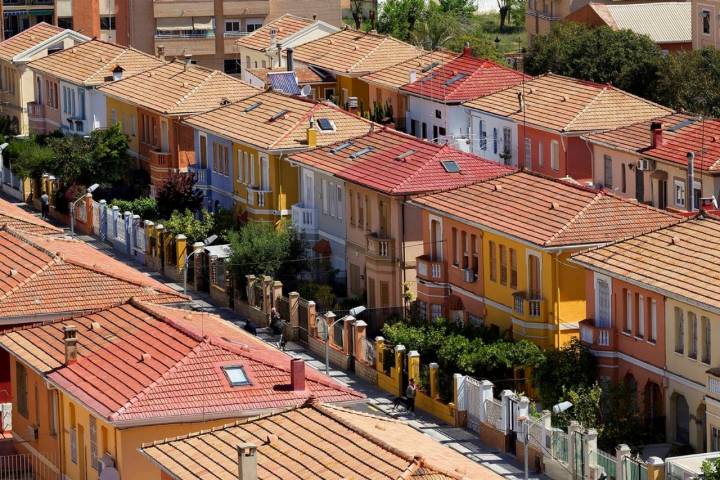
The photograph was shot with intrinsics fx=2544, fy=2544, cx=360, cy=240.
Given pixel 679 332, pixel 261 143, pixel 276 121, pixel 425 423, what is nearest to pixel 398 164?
pixel 261 143

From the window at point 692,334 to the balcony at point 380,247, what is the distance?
1790 centimetres

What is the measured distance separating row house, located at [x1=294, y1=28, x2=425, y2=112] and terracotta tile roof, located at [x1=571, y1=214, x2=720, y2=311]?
44.6 m

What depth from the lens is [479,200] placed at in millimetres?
71125

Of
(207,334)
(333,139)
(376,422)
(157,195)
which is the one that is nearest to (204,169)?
(157,195)

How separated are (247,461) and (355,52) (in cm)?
7505

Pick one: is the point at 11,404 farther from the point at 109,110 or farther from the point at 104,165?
the point at 109,110

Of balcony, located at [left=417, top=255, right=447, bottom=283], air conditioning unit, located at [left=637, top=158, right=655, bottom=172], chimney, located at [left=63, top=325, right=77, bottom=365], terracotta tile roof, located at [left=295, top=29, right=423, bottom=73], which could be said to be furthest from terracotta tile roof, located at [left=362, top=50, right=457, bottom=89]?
chimney, located at [left=63, top=325, right=77, bottom=365]

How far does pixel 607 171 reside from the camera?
289 ft

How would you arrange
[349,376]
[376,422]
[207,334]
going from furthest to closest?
1. [349,376]
2. [207,334]
3. [376,422]

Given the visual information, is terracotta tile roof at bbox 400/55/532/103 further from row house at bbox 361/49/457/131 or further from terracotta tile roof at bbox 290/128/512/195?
terracotta tile roof at bbox 290/128/512/195

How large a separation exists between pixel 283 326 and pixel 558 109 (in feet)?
74.0

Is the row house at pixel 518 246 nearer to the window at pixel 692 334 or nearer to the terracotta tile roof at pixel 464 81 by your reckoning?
the window at pixel 692 334

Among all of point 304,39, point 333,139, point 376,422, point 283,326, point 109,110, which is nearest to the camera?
point 376,422

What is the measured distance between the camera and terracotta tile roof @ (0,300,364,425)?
4806 centimetres
